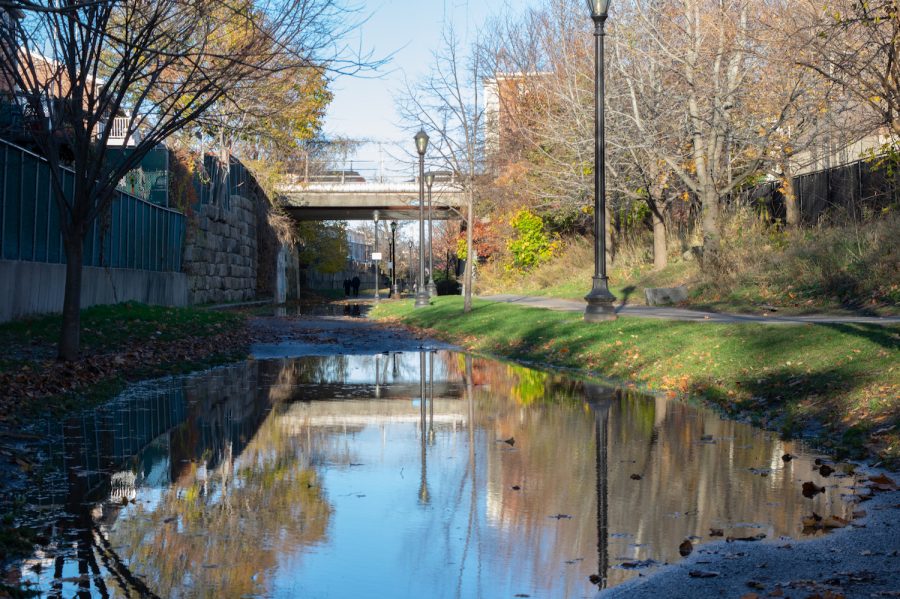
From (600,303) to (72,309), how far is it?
30.5 ft

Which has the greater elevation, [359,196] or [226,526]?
[359,196]

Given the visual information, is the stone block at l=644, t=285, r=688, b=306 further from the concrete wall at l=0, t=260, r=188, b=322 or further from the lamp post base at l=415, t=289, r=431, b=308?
the concrete wall at l=0, t=260, r=188, b=322

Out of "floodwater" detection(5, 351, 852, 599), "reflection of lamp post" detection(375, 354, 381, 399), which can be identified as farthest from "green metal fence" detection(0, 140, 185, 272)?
"floodwater" detection(5, 351, 852, 599)

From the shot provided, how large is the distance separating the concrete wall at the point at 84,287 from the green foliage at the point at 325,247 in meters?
47.6

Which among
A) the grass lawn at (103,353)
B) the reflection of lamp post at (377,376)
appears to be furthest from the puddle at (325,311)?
the reflection of lamp post at (377,376)

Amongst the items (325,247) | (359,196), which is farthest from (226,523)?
(325,247)

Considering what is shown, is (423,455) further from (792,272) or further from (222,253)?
(222,253)

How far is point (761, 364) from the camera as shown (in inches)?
481

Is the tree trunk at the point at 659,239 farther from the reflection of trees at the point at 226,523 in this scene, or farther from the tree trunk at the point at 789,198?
the reflection of trees at the point at 226,523

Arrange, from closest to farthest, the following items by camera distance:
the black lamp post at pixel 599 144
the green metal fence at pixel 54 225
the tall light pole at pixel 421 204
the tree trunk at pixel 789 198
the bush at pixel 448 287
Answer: the black lamp post at pixel 599 144
the green metal fence at pixel 54 225
the tree trunk at pixel 789 198
the tall light pole at pixel 421 204
the bush at pixel 448 287

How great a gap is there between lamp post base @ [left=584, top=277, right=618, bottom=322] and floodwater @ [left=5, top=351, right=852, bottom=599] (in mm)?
7119

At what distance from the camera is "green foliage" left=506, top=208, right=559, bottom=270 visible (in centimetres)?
4669

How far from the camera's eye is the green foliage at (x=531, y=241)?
46.7m

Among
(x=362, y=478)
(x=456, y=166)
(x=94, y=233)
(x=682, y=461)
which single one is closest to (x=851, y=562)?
(x=682, y=461)
